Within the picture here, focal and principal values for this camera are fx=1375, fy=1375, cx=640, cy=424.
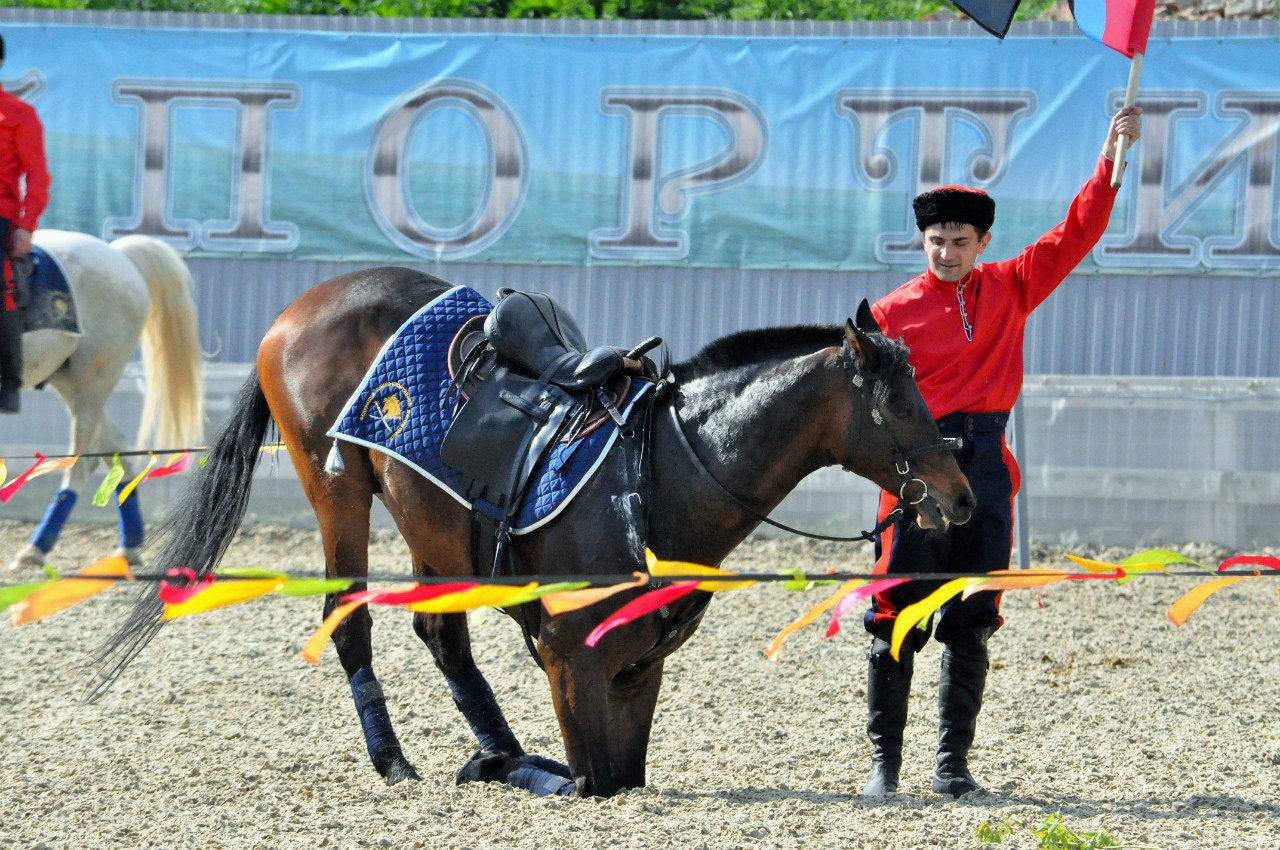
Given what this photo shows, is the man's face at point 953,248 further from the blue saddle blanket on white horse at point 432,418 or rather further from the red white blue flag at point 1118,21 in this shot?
the blue saddle blanket on white horse at point 432,418

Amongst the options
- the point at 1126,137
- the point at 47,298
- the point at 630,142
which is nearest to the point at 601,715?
the point at 1126,137

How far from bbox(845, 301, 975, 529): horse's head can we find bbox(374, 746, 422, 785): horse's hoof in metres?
1.69

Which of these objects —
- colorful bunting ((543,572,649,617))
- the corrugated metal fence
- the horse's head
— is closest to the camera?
colorful bunting ((543,572,649,617))

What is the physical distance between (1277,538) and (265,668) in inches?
227

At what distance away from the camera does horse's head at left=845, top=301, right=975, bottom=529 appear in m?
3.44

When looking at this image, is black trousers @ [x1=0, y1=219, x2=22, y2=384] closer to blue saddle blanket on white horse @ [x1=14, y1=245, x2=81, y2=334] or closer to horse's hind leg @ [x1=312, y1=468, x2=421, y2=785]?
blue saddle blanket on white horse @ [x1=14, y1=245, x2=81, y2=334]

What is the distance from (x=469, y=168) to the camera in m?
8.66

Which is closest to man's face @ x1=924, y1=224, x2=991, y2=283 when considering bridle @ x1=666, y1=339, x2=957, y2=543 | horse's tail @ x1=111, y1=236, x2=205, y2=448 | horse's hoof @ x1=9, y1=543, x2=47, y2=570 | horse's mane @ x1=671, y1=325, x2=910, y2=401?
horse's mane @ x1=671, y1=325, x2=910, y2=401

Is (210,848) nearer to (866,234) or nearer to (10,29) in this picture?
(866,234)

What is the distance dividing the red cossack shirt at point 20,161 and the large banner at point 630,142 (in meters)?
2.17

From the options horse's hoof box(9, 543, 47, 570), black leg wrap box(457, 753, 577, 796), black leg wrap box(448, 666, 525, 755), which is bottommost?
horse's hoof box(9, 543, 47, 570)

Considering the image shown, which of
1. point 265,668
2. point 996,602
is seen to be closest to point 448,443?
point 996,602

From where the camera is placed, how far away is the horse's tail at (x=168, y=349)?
8.08m

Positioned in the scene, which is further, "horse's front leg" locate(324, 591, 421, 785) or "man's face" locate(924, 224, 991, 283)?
"horse's front leg" locate(324, 591, 421, 785)
